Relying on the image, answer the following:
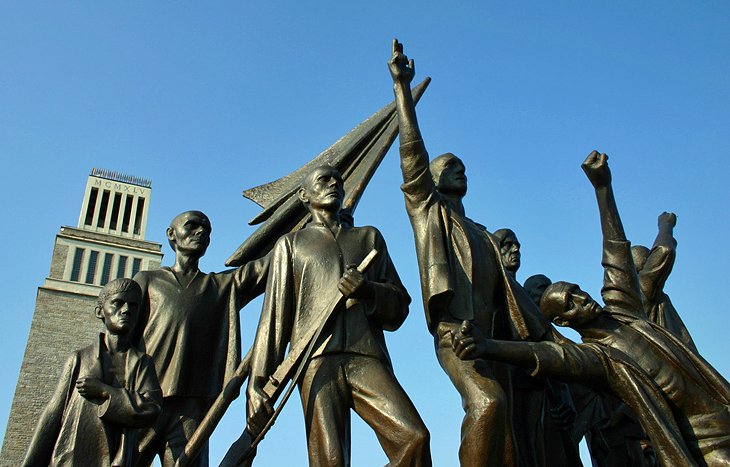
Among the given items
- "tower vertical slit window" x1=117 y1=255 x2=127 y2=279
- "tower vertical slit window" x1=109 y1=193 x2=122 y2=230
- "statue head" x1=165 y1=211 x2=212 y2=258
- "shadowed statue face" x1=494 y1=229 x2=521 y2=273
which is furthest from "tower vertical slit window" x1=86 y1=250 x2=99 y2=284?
"shadowed statue face" x1=494 y1=229 x2=521 y2=273

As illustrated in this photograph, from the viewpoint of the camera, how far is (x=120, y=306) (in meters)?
6.55

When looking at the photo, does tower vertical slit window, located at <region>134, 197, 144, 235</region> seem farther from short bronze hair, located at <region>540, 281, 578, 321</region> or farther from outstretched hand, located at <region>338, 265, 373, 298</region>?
outstretched hand, located at <region>338, 265, 373, 298</region>

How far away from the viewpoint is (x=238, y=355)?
23.9 ft

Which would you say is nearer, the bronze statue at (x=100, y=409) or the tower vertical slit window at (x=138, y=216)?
the bronze statue at (x=100, y=409)

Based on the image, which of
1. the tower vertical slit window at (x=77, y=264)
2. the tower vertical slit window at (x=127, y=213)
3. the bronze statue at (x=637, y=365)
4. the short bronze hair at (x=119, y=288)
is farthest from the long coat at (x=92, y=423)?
the tower vertical slit window at (x=127, y=213)

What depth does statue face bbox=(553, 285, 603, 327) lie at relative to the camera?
636 cm

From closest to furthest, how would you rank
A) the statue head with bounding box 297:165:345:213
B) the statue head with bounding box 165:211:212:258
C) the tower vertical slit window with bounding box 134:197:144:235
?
the statue head with bounding box 297:165:345:213
the statue head with bounding box 165:211:212:258
the tower vertical slit window with bounding box 134:197:144:235

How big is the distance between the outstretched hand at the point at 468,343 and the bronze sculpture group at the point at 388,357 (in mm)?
11

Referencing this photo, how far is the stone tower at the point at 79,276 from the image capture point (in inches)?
2299

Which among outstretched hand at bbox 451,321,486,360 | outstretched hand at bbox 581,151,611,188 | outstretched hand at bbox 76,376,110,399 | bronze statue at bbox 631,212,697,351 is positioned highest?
outstretched hand at bbox 581,151,611,188

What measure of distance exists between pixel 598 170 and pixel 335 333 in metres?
2.79

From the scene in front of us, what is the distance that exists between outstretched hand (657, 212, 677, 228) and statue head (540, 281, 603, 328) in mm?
2467

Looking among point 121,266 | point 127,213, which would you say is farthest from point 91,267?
point 127,213

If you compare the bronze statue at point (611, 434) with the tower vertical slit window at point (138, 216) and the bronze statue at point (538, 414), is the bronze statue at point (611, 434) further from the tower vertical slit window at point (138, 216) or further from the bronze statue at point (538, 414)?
the tower vertical slit window at point (138, 216)
